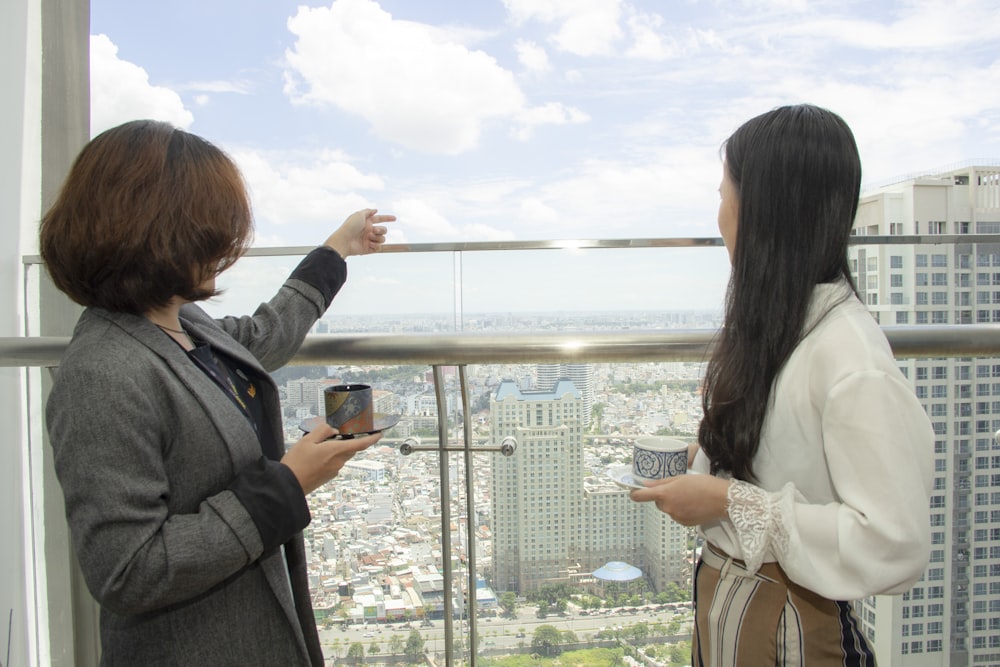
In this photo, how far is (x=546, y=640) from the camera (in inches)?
56.9

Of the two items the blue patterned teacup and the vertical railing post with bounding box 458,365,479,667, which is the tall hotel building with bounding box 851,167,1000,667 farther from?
the vertical railing post with bounding box 458,365,479,667

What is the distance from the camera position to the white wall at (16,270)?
1833mm

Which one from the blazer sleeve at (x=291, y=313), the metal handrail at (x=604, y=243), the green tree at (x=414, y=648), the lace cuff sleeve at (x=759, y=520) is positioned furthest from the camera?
the metal handrail at (x=604, y=243)

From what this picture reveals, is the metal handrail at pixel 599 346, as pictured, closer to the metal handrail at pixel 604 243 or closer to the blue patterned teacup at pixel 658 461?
the blue patterned teacup at pixel 658 461

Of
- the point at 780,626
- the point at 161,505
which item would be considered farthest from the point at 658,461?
the point at 161,505

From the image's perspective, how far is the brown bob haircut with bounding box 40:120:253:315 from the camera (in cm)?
72

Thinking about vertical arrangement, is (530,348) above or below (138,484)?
above

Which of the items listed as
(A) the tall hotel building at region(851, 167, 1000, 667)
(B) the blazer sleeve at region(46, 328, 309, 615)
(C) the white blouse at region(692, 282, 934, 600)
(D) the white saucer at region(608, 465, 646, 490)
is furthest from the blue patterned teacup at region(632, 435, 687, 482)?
(A) the tall hotel building at region(851, 167, 1000, 667)

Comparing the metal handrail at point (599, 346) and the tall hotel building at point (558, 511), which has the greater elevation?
the metal handrail at point (599, 346)

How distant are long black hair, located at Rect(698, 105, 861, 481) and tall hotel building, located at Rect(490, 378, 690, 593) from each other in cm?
53

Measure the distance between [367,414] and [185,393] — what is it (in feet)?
Answer: 0.95

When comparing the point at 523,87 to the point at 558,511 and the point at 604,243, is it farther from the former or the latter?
the point at 558,511

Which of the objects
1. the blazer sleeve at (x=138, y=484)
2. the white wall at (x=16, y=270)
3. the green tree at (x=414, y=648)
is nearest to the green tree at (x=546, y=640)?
the green tree at (x=414, y=648)

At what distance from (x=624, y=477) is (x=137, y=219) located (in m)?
0.86
